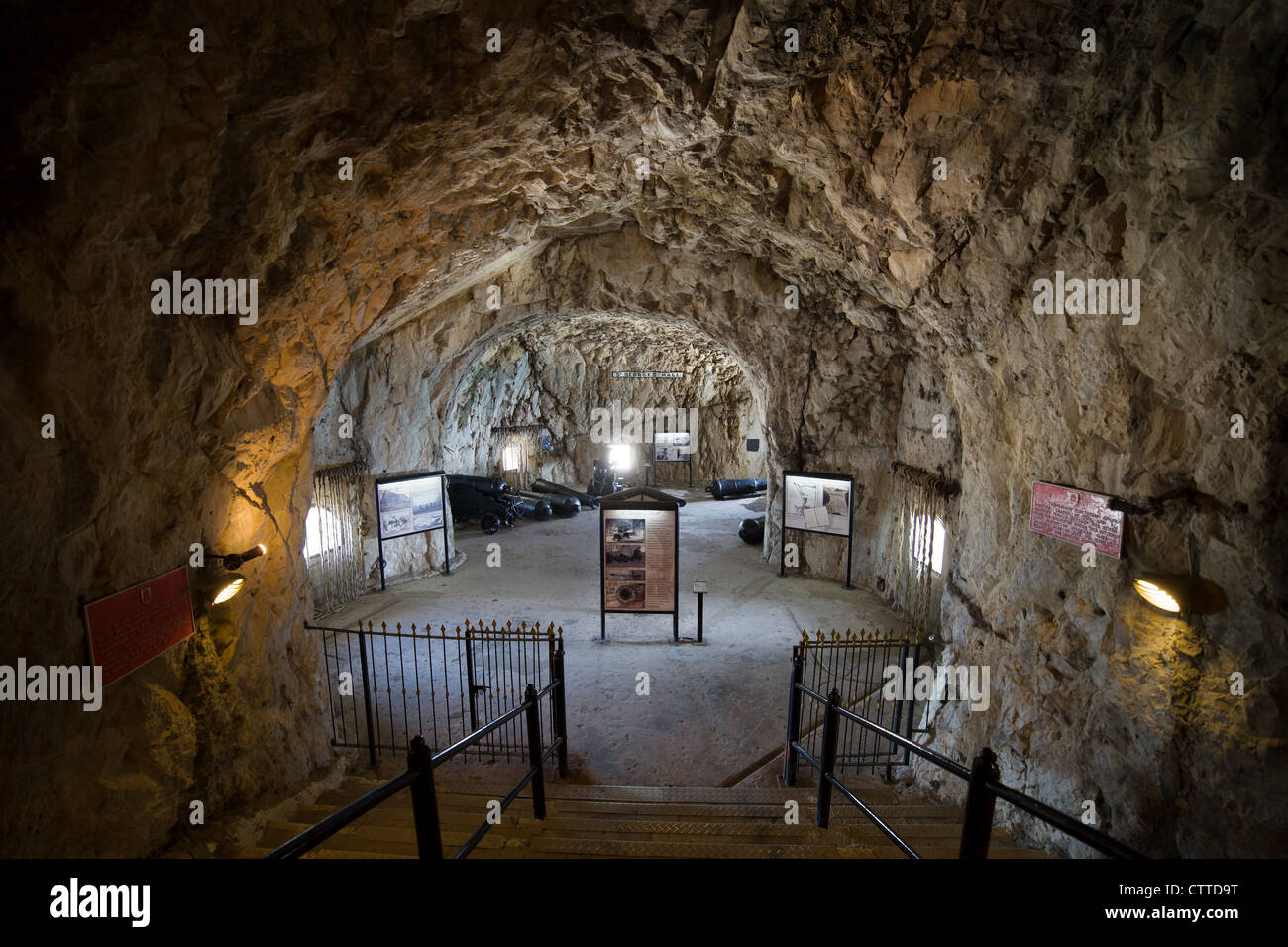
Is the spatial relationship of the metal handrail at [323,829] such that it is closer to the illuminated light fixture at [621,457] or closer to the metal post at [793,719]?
the metal post at [793,719]

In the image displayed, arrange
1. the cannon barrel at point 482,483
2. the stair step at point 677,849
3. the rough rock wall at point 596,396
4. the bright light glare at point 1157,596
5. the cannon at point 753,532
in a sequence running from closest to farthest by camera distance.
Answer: the bright light glare at point 1157,596, the stair step at point 677,849, the cannon at point 753,532, the cannon barrel at point 482,483, the rough rock wall at point 596,396

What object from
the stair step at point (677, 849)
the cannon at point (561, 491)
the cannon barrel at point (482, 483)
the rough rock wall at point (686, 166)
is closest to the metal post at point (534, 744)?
the stair step at point (677, 849)

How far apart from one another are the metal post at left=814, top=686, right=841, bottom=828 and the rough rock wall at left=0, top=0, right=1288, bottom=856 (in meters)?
1.68

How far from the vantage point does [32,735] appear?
→ 296 cm

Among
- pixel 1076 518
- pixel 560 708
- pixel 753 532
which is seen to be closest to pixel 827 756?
pixel 1076 518

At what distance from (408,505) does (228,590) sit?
7350 millimetres

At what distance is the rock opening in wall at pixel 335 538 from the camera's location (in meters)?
10.6

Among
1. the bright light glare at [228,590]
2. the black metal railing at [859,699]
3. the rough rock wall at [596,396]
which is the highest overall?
the rough rock wall at [596,396]

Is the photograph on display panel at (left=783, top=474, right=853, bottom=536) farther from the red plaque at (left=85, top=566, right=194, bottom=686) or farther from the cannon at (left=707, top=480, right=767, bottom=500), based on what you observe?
the red plaque at (left=85, top=566, right=194, bottom=686)

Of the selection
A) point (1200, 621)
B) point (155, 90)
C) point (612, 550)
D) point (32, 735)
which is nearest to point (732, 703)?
point (612, 550)

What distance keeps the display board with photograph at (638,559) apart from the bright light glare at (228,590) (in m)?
5.08

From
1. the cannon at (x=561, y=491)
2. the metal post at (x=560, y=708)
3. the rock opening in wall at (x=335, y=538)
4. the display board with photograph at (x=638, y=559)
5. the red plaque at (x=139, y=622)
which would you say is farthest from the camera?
the cannon at (x=561, y=491)

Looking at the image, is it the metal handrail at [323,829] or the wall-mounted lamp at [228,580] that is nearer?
the metal handrail at [323,829]
